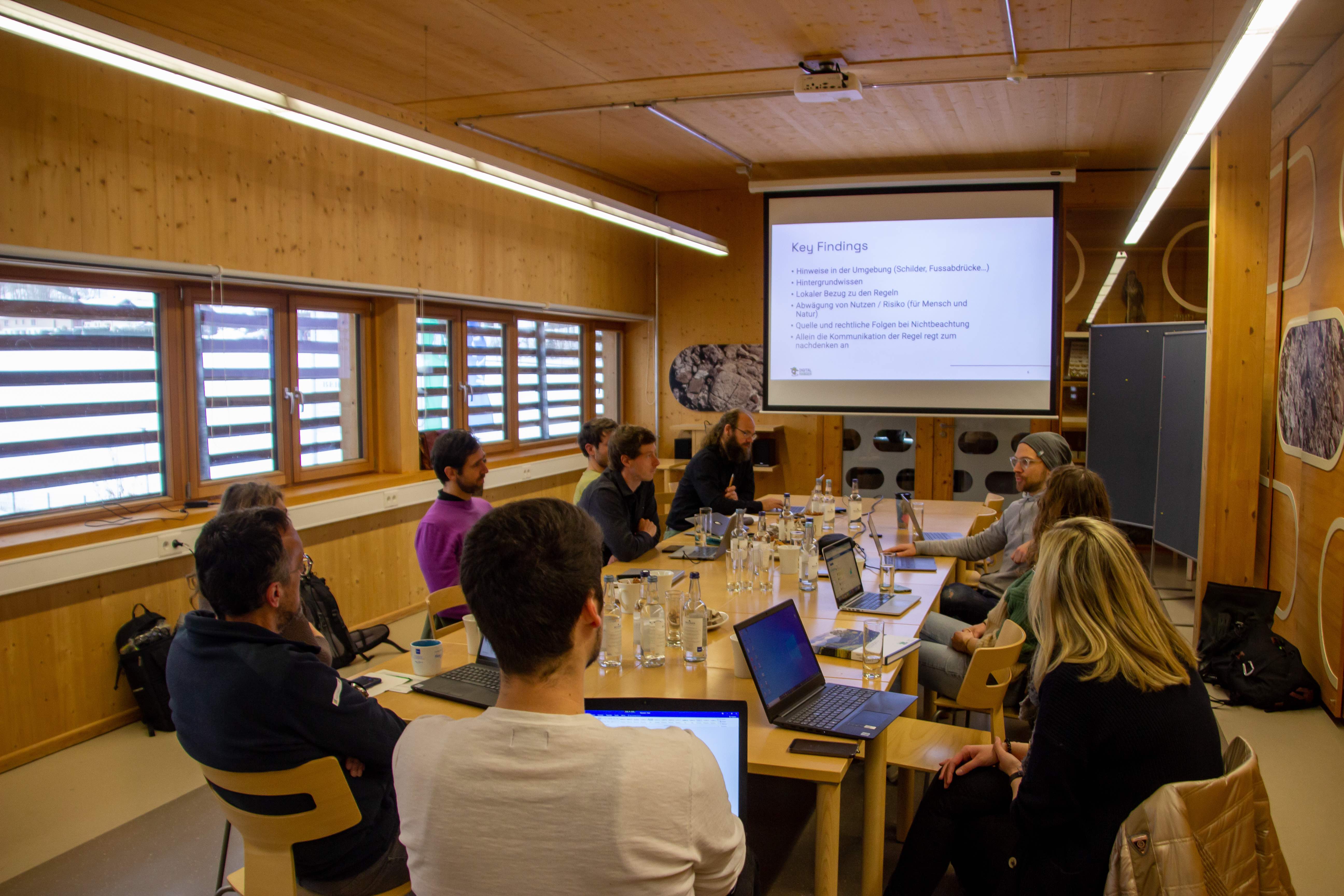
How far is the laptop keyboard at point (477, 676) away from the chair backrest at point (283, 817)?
58 cm

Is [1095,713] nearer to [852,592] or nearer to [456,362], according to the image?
[852,592]

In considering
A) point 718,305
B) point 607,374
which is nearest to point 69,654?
point 607,374

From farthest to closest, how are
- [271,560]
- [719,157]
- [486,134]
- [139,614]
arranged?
[719,157]
[486,134]
[139,614]
[271,560]

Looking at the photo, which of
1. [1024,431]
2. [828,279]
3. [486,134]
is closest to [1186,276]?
[1024,431]

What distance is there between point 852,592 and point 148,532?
3.34m

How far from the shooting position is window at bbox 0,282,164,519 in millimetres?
4164

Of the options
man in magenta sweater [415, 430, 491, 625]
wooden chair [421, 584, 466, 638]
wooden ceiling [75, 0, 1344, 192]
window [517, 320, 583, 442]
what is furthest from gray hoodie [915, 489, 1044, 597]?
window [517, 320, 583, 442]

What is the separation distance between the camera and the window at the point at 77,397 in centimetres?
416

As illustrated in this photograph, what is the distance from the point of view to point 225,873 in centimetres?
308

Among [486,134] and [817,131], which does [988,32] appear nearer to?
[817,131]

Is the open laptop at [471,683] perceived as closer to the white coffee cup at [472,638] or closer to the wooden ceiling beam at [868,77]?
the white coffee cup at [472,638]

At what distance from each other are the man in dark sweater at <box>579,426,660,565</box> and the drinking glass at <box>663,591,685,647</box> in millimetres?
1419

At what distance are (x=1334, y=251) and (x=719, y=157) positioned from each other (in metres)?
4.74

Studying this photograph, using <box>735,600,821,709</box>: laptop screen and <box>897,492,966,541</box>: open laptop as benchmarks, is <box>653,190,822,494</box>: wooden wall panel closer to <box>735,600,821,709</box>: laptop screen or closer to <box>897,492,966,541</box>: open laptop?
<box>897,492,966,541</box>: open laptop
